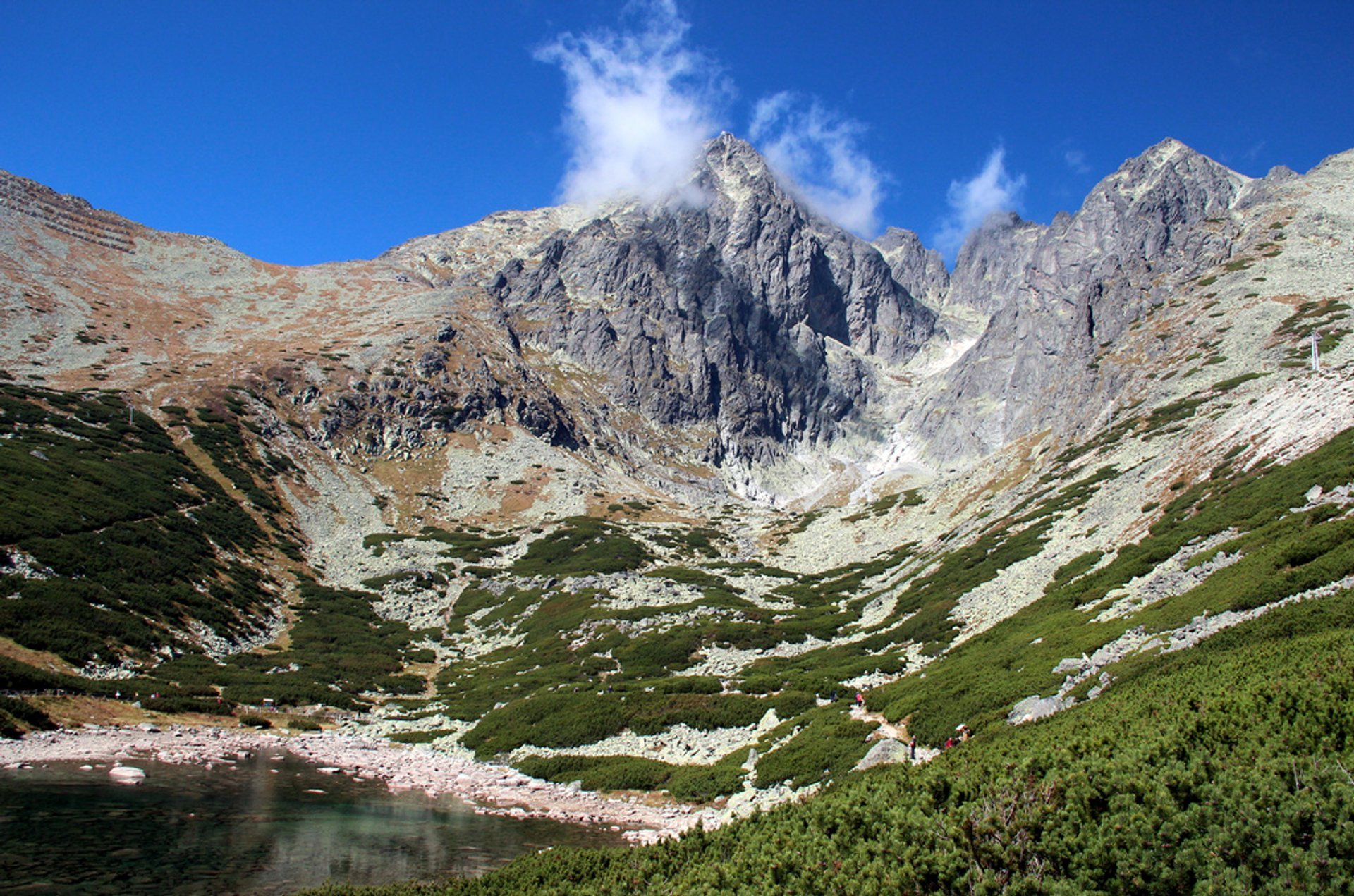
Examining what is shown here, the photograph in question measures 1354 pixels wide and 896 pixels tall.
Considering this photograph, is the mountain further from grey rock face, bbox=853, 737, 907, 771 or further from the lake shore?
the lake shore

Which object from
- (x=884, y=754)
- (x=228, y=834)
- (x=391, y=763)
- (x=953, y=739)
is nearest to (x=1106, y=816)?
(x=953, y=739)

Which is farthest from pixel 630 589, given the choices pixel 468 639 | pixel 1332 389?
pixel 1332 389

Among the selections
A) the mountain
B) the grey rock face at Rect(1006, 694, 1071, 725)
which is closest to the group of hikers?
the mountain

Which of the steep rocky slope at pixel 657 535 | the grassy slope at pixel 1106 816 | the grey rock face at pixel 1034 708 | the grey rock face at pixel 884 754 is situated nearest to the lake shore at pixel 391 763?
the steep rocky slope at pixel 657 535

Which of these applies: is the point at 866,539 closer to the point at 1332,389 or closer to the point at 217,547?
the point at 1332,389

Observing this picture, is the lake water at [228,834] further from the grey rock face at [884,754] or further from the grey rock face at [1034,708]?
the grey rock face at [1034,708]

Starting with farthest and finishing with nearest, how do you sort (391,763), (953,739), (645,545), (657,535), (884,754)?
(657,535)
(645,545)
(391,763)
(884,754)
(953,739)

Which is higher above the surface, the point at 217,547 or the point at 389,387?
the point at 389,387

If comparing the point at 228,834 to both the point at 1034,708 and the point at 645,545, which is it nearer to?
the point at 1034,708
